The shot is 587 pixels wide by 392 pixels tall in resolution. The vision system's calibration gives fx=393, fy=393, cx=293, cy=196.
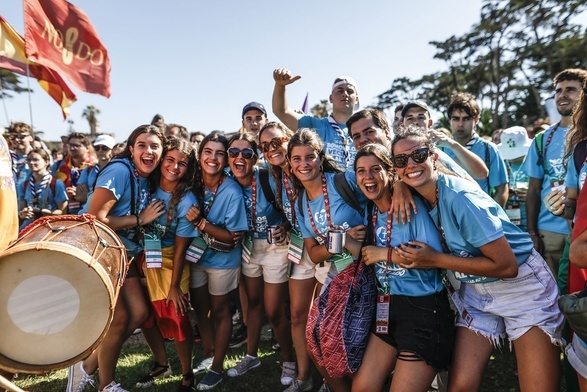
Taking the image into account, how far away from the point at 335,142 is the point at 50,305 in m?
3.11

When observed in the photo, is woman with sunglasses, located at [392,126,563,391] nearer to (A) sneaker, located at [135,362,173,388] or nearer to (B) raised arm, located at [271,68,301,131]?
(B) raised arm, located at [271,68,301,131]

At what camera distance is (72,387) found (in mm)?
3779

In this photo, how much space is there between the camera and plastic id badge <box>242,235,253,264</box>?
412 centimetres

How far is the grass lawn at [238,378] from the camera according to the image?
3.93 meters

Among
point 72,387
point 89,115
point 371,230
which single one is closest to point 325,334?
point 371,230

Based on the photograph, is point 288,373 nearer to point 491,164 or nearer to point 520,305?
point 520,305

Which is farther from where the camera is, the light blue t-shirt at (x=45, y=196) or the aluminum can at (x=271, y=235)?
the light blue t-shirt at (x=45, y=196)

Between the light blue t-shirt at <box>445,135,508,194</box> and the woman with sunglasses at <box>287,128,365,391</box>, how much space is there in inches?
68.4

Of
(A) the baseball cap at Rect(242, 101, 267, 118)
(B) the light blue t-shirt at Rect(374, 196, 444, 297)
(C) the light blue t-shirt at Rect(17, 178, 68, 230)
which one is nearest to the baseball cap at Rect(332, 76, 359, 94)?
(A) the baseball cap at Rect(242, 101, 267, 118)

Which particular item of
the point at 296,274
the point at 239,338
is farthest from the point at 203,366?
the point at 296,274

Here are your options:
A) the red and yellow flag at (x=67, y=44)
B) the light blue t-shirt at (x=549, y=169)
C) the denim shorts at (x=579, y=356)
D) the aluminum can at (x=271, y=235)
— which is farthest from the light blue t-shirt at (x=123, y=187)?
the red and yellow flag at (x=67, y=44)

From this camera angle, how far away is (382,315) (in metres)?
2.87

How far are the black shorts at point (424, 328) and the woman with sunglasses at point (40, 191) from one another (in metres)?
5.50

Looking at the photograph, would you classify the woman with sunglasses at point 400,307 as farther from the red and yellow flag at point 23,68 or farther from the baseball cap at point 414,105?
the red and yellow flag at point 23,68
